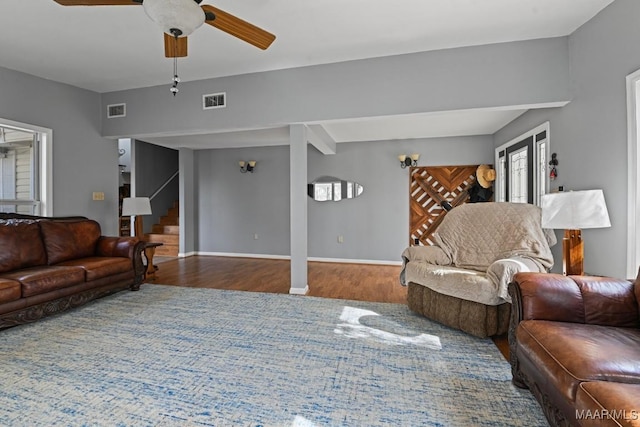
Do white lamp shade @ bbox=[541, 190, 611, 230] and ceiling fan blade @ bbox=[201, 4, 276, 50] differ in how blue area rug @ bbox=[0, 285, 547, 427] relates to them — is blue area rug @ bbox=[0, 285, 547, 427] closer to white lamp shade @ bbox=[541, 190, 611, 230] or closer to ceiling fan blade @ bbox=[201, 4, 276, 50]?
white lamp shade @ bbox=[541, 190, 611, 230]

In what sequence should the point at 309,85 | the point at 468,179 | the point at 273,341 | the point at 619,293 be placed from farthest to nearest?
the point at 468,179 → the point at 309,85 → the point at 273,341 → the point at 619,293

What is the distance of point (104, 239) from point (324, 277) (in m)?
2.98

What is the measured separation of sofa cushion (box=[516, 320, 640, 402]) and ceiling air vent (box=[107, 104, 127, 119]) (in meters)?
5.19

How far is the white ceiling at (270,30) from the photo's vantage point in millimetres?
2512

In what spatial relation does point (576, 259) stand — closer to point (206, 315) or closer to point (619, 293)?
point (619, 293)

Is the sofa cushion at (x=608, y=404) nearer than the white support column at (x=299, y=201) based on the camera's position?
Yes

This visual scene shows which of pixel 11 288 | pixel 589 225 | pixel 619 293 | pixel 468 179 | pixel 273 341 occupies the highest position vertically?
pixel 468 179

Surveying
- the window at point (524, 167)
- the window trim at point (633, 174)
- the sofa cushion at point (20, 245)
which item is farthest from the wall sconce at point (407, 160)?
the sofa cushion at point (20, 245)

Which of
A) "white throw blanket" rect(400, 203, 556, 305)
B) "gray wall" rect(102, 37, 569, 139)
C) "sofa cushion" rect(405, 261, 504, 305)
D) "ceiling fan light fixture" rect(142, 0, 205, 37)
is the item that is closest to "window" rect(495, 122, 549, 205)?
"gray wall" rect(102, 37, 569, 139)

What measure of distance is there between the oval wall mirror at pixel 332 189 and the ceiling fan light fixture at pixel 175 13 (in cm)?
441

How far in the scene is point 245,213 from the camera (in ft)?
21.3

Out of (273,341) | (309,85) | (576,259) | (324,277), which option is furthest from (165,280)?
(576,259)

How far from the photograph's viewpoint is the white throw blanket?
245cm

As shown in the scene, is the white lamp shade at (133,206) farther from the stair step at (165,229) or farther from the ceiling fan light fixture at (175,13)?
the ceiling fan light fixture at (175,13)
